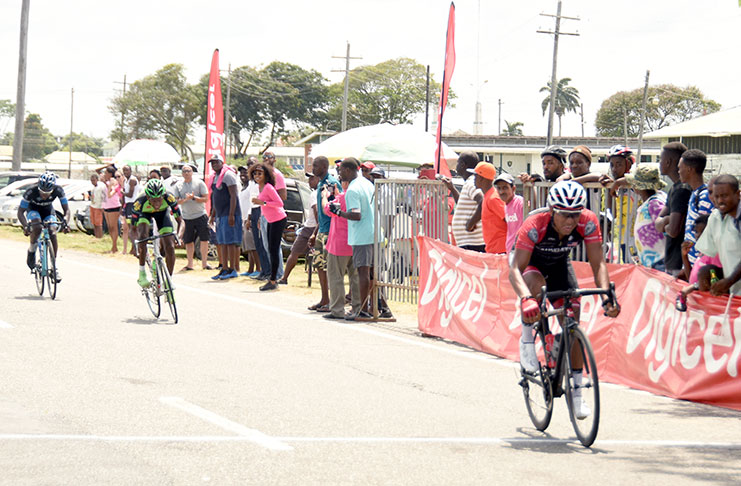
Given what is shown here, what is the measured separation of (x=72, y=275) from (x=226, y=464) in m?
13.4

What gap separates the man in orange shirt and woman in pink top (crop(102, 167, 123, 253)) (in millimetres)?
14507

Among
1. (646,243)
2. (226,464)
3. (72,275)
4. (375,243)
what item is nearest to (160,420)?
(226,464)

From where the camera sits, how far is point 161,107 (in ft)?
303

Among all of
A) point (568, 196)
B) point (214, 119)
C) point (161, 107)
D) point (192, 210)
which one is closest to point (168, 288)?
point (568, 196)

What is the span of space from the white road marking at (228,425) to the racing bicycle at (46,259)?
7.32m

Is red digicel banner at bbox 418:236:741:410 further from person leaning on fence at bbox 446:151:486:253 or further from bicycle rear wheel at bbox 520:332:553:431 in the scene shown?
bicycle rear wheel at bbox 520:332:553:431

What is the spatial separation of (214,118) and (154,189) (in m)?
13.0

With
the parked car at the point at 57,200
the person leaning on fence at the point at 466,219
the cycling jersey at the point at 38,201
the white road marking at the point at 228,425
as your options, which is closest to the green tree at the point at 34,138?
the parked car at the point at 57,200

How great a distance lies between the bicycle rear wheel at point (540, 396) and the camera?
6.99 m

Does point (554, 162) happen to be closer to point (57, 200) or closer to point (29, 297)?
point (29, 297)

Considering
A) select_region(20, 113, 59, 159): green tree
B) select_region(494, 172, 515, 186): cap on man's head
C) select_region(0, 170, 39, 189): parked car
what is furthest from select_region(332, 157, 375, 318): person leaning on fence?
select_region(20, 113, 59, 159): green tree

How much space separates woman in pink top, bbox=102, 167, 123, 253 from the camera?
24.7 m

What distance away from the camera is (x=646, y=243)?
10.0 meters

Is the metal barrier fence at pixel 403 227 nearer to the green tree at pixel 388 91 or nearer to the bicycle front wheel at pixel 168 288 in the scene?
the bicycle front wheel at pixel 168 288
